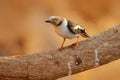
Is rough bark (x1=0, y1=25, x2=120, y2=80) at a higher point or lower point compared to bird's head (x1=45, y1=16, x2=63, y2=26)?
lower

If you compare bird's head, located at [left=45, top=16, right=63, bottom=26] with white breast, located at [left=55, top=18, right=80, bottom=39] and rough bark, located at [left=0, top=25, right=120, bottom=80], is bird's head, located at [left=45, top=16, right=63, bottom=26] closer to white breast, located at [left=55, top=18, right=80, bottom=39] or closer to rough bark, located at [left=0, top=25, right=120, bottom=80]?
white breast, located at [left=55, top=18, right=80, bottom=39]

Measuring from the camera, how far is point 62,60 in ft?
7.68

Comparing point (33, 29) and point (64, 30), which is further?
point (33, 29)

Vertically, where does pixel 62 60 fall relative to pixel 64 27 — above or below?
below

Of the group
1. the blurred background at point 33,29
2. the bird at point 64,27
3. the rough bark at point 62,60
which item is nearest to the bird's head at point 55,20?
the bird at point 64,27

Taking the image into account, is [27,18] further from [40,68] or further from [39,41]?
[40,68]

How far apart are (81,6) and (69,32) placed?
200 centimetres

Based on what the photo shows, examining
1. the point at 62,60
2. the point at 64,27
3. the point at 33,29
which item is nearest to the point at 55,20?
the point at 64,27

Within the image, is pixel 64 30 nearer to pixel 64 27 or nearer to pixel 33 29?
pixel 64 27

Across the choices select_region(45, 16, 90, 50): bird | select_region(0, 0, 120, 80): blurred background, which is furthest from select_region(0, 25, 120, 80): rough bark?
select_region(0, 0, 120, 80): blurred background

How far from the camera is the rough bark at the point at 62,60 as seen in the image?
231 cm

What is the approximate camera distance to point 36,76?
2.32m

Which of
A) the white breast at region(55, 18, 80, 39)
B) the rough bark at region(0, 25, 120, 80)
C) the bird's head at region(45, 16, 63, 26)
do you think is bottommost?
the rough bark at region(0, 25, 120, 80)

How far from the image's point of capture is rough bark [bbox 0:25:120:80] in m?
2.31
